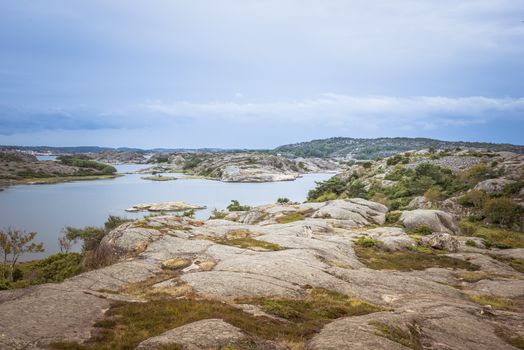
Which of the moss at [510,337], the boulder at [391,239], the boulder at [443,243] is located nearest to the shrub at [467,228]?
the boulder at [443,243]

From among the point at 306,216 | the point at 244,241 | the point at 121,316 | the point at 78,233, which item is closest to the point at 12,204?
the point at 78,233

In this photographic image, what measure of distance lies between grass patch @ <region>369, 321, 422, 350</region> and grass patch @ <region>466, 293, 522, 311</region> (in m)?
14.9

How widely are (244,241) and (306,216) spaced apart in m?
38.8

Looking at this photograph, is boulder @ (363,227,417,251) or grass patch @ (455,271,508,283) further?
boulder @ (363,227,417,251)

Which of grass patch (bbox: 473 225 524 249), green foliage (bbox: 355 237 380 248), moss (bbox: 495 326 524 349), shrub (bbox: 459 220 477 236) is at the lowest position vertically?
grass patch (bbox: 473 225 524 249)

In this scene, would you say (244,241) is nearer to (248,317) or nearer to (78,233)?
(248,317)

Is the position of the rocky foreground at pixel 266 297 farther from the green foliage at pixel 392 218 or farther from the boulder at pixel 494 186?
the boulder at pixel 494 186

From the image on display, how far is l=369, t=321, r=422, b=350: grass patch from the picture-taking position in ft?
61.1

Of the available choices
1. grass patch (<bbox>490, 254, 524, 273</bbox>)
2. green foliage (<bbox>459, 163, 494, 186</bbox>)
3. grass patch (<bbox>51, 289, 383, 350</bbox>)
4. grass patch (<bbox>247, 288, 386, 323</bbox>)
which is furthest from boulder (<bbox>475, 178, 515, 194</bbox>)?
grass patch (<bbox>51, 289, 383, 350</bbox>)

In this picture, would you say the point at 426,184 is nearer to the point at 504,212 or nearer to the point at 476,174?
the point at 476,174

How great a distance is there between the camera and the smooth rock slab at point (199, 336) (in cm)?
1568

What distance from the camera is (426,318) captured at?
24.4 metres

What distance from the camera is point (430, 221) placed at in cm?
7469

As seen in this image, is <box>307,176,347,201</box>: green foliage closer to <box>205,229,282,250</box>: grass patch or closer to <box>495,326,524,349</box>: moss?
<box>205,229,282,250</box>: grass patch
